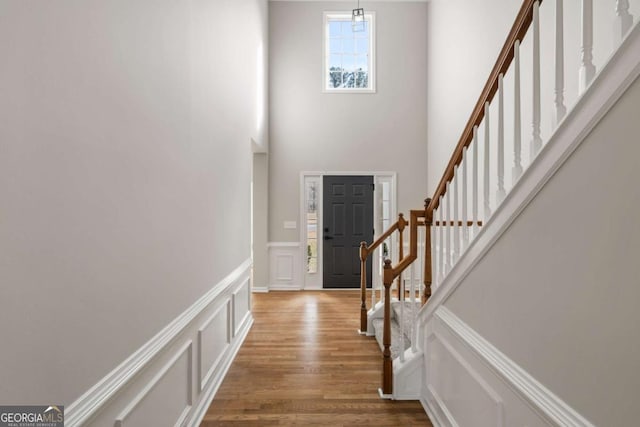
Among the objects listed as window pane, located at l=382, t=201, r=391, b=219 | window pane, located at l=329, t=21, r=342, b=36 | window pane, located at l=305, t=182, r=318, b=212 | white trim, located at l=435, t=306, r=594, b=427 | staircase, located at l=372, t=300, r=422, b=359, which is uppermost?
window pane, located at l=329, t=21, r=342, b=36

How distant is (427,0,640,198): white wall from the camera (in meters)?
2.78

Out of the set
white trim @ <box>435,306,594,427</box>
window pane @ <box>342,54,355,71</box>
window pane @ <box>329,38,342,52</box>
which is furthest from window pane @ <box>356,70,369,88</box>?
white trim @ <box>435,306,594,427</box>

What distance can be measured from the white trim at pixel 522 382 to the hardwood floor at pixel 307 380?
929mm

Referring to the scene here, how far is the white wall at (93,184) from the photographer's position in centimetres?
97

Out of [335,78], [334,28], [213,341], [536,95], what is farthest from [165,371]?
[334,28]

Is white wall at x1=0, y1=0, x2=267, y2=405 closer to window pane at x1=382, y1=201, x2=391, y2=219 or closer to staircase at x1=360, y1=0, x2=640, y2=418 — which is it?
staircase at x1=360, y1=0, x2=640, y2=418

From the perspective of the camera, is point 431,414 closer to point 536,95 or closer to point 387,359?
point 387,359

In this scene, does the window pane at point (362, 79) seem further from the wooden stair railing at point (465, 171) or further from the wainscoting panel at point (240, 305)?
the wooden stair railing at point (465, 171)

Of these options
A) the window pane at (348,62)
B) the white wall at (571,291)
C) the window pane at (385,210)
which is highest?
the window pane at (348,62)

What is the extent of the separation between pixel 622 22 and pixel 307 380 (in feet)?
9.44

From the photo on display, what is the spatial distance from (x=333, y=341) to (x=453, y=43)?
4.26 metres

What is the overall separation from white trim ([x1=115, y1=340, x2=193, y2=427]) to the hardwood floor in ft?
0.92

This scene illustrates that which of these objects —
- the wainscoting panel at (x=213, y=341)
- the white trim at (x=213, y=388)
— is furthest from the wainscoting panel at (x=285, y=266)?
the wainscoting panel at (x=213, y=341)

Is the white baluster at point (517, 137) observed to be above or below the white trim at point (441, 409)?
above
